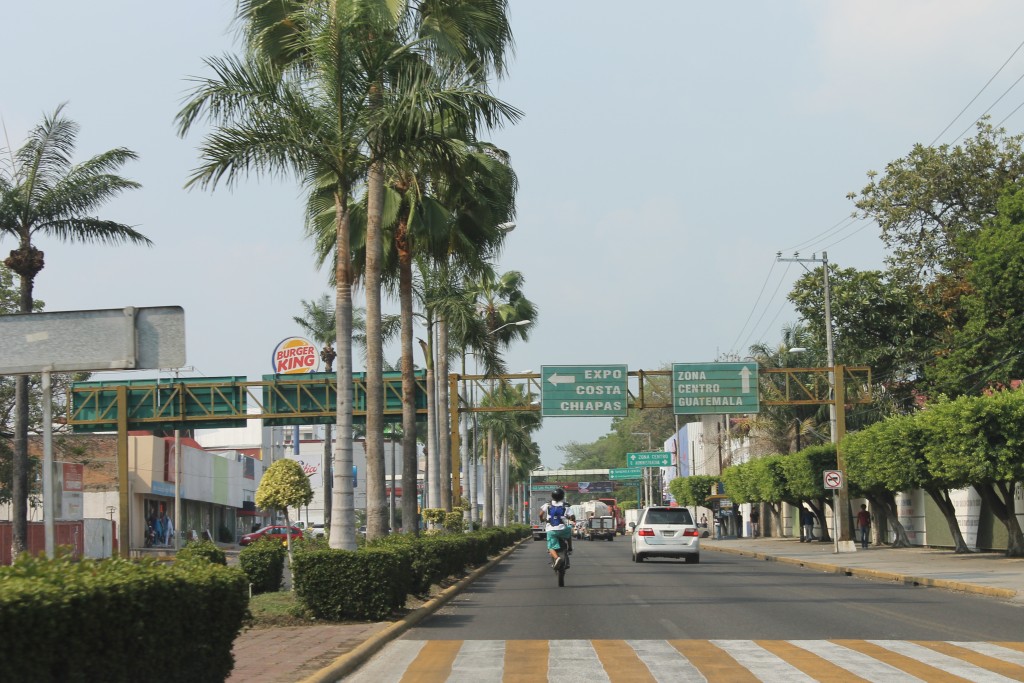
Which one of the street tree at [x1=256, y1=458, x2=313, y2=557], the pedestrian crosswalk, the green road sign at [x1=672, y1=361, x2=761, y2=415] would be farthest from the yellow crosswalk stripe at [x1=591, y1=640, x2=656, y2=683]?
the green road sign at [x1=672, y1=361, x2=761, y2=415]

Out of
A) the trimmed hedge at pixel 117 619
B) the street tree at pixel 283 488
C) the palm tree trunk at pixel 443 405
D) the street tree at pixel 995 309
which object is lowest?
the trimmed hedge at pixel 117 619

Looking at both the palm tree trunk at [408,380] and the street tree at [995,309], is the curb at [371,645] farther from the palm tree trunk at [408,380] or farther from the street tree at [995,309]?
the street tree at [995,309]

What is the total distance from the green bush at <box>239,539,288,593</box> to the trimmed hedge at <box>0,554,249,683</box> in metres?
12.7

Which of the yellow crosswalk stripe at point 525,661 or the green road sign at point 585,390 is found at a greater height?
the green road sign at point 585,390

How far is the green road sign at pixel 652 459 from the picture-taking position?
103 metres

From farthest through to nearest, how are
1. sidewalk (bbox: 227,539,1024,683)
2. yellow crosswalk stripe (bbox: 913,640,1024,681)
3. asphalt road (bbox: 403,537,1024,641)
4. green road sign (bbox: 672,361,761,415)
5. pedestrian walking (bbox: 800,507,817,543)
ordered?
pedestrian walking (bbox: 800,507,817,543) → green road sign (bbox: 672,361,761,415) → asphalt road (bbox: 403,537,1024,641) → sidewalk (bbox: 227,539,1024,683) → yellow crosswalk stripe (bbox: 913,640,1024,681)

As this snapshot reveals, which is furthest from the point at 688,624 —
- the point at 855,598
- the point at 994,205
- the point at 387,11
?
the point at 994,205

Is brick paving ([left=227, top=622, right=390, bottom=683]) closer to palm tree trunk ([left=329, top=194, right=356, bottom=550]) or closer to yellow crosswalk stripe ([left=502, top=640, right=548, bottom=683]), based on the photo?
yellow crosswalk stripe ([left=502, top=640, right=548, bottom=683])

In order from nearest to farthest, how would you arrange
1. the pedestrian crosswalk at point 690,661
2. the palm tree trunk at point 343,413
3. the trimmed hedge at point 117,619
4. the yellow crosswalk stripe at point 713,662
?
the trimmed hedge at point 117,619
the yellow crosswalk stripe at point 713,662
the pedestrian crosswalk at point 690,661
the palm tree trunk at point 343,413

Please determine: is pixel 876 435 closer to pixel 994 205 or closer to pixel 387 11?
pixel 994 205

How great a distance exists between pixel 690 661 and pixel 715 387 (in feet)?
109

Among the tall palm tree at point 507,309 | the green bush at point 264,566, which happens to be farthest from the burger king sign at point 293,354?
the green bush at point 264,566

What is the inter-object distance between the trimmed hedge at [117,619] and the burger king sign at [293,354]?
60.2 m

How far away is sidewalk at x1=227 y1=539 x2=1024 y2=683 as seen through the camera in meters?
11.4
